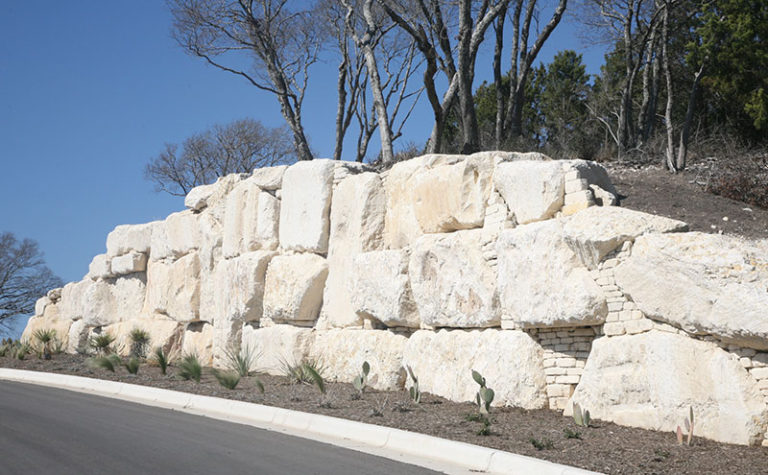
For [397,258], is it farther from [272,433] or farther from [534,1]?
[534,1]

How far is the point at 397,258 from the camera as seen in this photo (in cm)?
1214

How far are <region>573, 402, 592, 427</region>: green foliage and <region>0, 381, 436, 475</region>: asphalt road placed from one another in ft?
7.47

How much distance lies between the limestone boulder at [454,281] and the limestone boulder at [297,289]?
2842mm

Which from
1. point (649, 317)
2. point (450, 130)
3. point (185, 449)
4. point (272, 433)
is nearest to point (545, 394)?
point (649, 317)

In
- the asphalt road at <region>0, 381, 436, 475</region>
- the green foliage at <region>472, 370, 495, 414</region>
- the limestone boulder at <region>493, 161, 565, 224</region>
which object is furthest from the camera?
the limestone boulder at <region>493, 161, 565, 224</region>

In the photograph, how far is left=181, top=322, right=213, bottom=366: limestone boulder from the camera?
1725 centimetres

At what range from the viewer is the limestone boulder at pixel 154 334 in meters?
18.6

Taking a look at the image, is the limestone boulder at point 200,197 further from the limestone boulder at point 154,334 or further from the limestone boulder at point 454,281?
the limestone boulder at point 454,281

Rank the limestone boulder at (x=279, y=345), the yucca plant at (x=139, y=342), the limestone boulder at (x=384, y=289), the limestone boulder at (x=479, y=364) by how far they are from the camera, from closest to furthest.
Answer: the limestone boulder at (x=479, y=364) < the limestone boulder at (x=384, y=289) < the limestone boulder at (x=279, y=345) < the yucca plant at (x=139, y=342)

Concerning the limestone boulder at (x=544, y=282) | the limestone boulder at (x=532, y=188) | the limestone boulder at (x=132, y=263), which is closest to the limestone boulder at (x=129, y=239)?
the limestone boulder at (x=132, y=263)

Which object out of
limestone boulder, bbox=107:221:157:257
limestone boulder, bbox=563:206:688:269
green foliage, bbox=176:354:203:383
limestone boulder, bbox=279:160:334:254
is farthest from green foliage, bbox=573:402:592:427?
limestone boulder, bbox=107:221:157:257

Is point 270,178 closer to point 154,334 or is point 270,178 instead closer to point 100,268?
point 154,334

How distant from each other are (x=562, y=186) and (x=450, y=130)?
19534 millimetres

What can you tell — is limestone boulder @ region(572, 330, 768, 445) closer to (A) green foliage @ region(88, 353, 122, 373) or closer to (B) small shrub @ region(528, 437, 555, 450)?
(B) small shrub @ region(528, 437, 555, 450)
